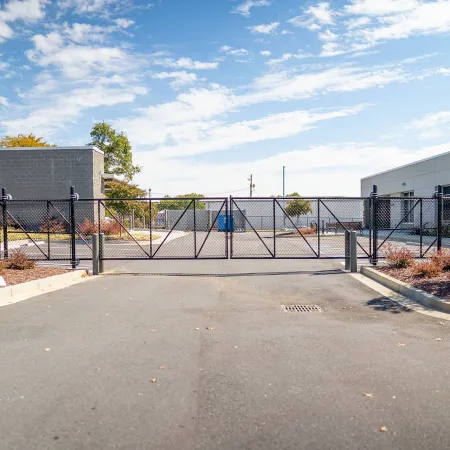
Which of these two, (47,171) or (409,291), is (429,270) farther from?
(47,171)

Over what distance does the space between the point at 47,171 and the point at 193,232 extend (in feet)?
34.9

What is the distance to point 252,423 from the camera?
135 inches

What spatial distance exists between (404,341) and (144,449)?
3.95 metres

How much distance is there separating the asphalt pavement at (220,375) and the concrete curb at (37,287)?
504mm

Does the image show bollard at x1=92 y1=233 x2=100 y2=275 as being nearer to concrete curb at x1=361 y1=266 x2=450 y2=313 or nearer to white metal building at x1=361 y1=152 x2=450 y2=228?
concrete curb at x1=361 y1=266 x2=450 y2=313

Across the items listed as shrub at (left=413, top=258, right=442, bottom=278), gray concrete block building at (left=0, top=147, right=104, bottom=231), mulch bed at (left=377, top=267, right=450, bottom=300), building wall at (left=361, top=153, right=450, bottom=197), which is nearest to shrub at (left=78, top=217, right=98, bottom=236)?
gray concrete block building at (left=0, top=147, right=104, bottom=231)

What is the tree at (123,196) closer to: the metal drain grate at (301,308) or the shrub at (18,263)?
the shrub at (18,263)

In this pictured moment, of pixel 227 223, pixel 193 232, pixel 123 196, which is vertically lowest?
pixel 193 232

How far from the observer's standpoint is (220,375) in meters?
4.45

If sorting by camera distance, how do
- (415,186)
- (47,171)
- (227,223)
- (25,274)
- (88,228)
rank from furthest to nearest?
(415,186) → (47,171) → (88,228) → (227,223) → (25,274)

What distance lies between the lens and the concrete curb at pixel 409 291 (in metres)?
7.46

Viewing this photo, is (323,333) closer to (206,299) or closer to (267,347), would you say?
(267,347)

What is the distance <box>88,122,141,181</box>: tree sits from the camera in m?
38.8

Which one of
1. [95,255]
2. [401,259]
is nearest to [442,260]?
[401,259]
